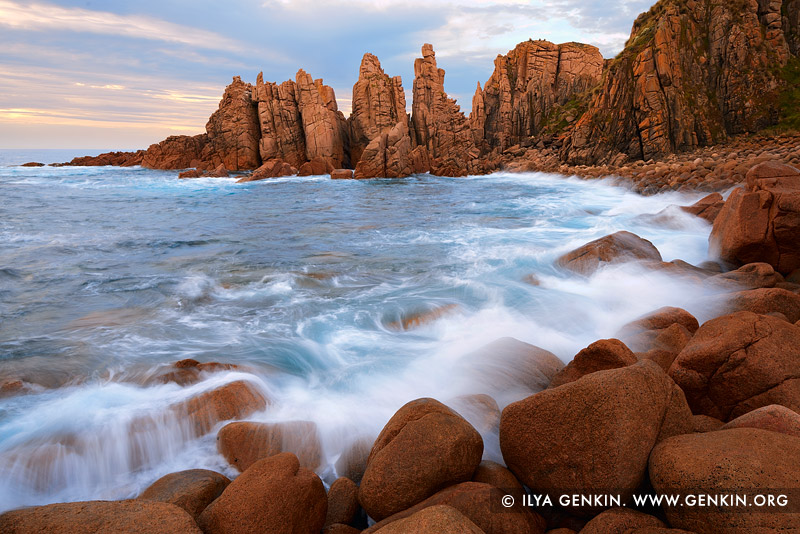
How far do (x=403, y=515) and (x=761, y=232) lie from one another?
8.52 m

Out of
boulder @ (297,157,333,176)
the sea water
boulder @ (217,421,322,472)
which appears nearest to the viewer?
boulder @ (217,421,322,472)

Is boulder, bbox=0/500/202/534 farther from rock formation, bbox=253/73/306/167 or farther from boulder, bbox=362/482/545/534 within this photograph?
rock formation, bbox=253/73/306/167

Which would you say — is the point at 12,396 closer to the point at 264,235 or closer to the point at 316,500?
the point at 316,500

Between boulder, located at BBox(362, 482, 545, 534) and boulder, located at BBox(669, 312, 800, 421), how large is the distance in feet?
6.85

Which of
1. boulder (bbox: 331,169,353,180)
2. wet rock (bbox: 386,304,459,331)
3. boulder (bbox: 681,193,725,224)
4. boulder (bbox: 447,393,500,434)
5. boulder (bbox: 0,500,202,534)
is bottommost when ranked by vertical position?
boulder (bbox: 447,393,500,434)

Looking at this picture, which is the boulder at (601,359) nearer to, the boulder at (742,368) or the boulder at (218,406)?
the boulder at (742,368)

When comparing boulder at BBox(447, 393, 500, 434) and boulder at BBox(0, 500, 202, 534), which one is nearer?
boulder at BBox(0, 500, 202, 534)

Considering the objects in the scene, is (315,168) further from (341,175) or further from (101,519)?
(101,519)

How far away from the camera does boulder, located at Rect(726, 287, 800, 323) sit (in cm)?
532

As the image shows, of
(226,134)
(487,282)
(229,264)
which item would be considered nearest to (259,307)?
(229,264)

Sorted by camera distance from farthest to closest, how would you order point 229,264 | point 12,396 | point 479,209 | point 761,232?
point 479,209
point 229,264
point 761,232
point 12,396

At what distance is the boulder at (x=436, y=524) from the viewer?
238cm

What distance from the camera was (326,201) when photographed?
27391 mm

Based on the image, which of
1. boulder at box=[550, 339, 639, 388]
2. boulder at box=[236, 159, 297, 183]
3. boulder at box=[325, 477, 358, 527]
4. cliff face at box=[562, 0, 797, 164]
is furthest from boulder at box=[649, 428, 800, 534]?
boulder at box=[236, 159, 297, 183]
